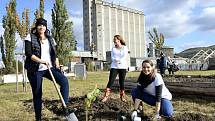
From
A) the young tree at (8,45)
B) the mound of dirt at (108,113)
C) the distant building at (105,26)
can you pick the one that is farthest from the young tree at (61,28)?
the distant building at (105,26)

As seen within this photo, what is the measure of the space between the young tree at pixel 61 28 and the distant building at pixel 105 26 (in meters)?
56.3

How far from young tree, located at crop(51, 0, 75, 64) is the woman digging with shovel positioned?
29.7m

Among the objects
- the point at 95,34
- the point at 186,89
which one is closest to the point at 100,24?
the point at 95,34

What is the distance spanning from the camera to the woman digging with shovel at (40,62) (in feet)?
20.4

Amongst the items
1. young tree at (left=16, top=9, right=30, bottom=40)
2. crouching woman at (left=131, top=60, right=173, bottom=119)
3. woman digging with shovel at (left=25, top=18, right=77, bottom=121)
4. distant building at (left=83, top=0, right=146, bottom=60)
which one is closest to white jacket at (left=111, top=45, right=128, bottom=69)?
crouching woman at (left=131, top=60, right=173, bottom=119)

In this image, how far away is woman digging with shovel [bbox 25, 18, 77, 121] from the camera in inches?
245

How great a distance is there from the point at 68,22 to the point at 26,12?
20.4m

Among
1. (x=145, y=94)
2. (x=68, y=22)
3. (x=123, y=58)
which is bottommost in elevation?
(x=145, y=94)

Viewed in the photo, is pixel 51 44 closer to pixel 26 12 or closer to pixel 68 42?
pixel 26 12

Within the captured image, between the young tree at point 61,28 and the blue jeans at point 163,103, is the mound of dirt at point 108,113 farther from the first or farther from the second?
the young tree at point 61,28

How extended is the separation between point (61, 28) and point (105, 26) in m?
64.3

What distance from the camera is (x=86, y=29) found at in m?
101

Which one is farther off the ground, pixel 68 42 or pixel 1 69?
pixel 68 42

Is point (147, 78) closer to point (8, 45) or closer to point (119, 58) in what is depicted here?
point (119, 58)
